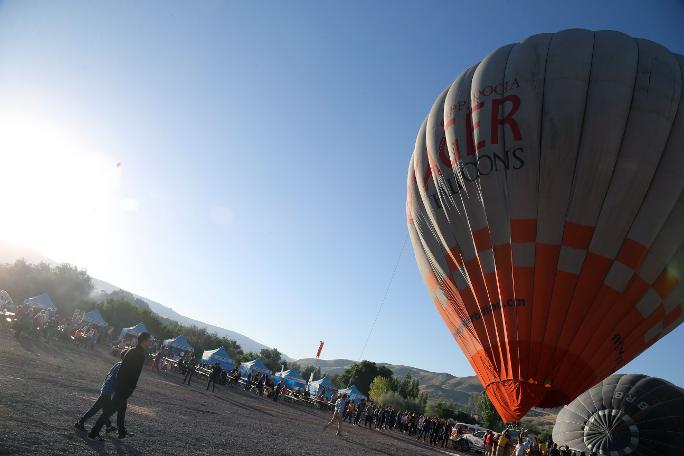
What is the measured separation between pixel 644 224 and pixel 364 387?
84023 millimetres

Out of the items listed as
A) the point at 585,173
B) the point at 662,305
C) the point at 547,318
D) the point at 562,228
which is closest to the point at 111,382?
the point at 547,318

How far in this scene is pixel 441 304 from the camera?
40.7 feet

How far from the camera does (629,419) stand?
62.8 ft

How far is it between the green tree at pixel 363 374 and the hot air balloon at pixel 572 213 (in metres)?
80.8

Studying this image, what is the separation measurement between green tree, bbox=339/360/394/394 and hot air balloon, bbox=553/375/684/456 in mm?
68951

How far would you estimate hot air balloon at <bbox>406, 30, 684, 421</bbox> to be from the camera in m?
9.31

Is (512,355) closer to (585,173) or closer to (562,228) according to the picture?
(562,228)

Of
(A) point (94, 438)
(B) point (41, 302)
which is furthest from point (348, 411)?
(B) point (41, 302)

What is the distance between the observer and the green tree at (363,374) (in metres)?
87.4

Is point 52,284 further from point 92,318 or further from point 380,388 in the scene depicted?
point 380,388

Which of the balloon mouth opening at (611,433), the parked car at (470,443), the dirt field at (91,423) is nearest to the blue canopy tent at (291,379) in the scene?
the parked car at (470,443)

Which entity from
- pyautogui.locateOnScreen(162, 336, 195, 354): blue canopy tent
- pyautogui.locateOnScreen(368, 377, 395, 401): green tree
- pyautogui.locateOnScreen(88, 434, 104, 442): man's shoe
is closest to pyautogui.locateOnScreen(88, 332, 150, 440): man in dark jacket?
pyautogui.locateOnScreen(88, 434, 104, 442): man's shoe

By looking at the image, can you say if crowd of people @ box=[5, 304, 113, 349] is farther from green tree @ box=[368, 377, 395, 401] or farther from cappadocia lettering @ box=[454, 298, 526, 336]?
green tree @ box=[368, 377, 395, 401]

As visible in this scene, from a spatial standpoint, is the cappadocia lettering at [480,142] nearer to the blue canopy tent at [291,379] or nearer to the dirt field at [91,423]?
the dirt field at [91,423]
